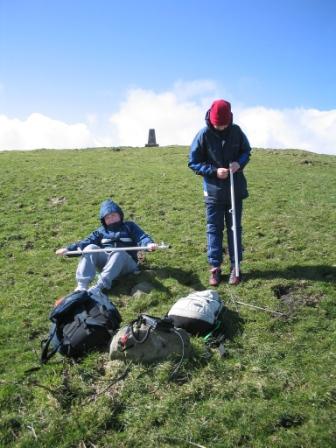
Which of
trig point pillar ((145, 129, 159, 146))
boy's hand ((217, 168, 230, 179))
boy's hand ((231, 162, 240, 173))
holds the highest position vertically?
trig point pillar ((145, 129, 159, 146))

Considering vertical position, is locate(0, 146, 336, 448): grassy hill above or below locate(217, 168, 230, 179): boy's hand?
below

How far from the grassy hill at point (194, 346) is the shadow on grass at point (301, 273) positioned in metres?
0.02

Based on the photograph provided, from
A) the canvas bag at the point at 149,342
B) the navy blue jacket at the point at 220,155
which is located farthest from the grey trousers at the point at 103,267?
the canvas bag at the point at 149,342

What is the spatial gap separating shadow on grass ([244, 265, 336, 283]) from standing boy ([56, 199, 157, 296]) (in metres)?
2.40

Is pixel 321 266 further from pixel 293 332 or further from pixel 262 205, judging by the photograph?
pixel 262 205

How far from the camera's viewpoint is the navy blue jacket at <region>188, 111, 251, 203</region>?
8.74 metres

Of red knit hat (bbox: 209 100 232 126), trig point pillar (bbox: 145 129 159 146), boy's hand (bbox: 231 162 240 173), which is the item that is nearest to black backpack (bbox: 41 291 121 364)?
boy's hand (bbox: 231 162 240 173)

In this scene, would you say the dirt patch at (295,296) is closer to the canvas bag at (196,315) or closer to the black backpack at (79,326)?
the canvas bag at (196,315)

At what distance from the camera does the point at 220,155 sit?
8844 mm

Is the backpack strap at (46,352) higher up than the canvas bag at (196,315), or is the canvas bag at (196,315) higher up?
the canvas bag at (196,315)

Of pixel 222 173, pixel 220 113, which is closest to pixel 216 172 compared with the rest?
pixel 222 173

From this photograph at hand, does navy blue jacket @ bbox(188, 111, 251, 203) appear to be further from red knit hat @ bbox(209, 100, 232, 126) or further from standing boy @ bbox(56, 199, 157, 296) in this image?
standing boy @ bbox(56, 199, 157, 296)

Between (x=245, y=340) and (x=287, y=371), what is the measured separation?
0.97 meters

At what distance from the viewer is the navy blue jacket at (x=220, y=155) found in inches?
344
